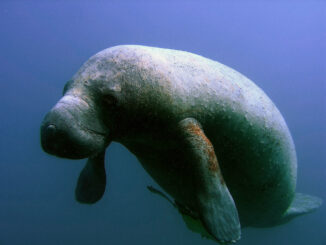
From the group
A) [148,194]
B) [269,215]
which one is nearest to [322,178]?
[148,194]


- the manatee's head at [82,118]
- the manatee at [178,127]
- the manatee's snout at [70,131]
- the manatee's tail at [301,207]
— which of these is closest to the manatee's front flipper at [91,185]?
the manatee at [178,127]

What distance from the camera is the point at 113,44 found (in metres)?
25.6

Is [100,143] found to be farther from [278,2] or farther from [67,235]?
[278,2]

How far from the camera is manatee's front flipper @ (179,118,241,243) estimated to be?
2.28 m

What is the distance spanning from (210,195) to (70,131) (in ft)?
4.28

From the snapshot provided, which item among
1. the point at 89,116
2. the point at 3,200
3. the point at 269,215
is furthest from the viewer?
the point at 3,200

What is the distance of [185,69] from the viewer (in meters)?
2.74

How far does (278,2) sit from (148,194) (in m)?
21.5

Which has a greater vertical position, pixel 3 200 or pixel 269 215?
pixel 269 215

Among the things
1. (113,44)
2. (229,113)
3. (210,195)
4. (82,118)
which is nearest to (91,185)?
(82,118)

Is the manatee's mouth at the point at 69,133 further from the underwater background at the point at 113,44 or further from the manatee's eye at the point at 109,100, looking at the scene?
the underwater background at the point at 113,44

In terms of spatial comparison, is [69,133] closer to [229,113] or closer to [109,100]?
[109,100]

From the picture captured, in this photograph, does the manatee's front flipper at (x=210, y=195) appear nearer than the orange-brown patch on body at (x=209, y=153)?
Yes

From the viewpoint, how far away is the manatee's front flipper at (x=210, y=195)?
2.28 metres
